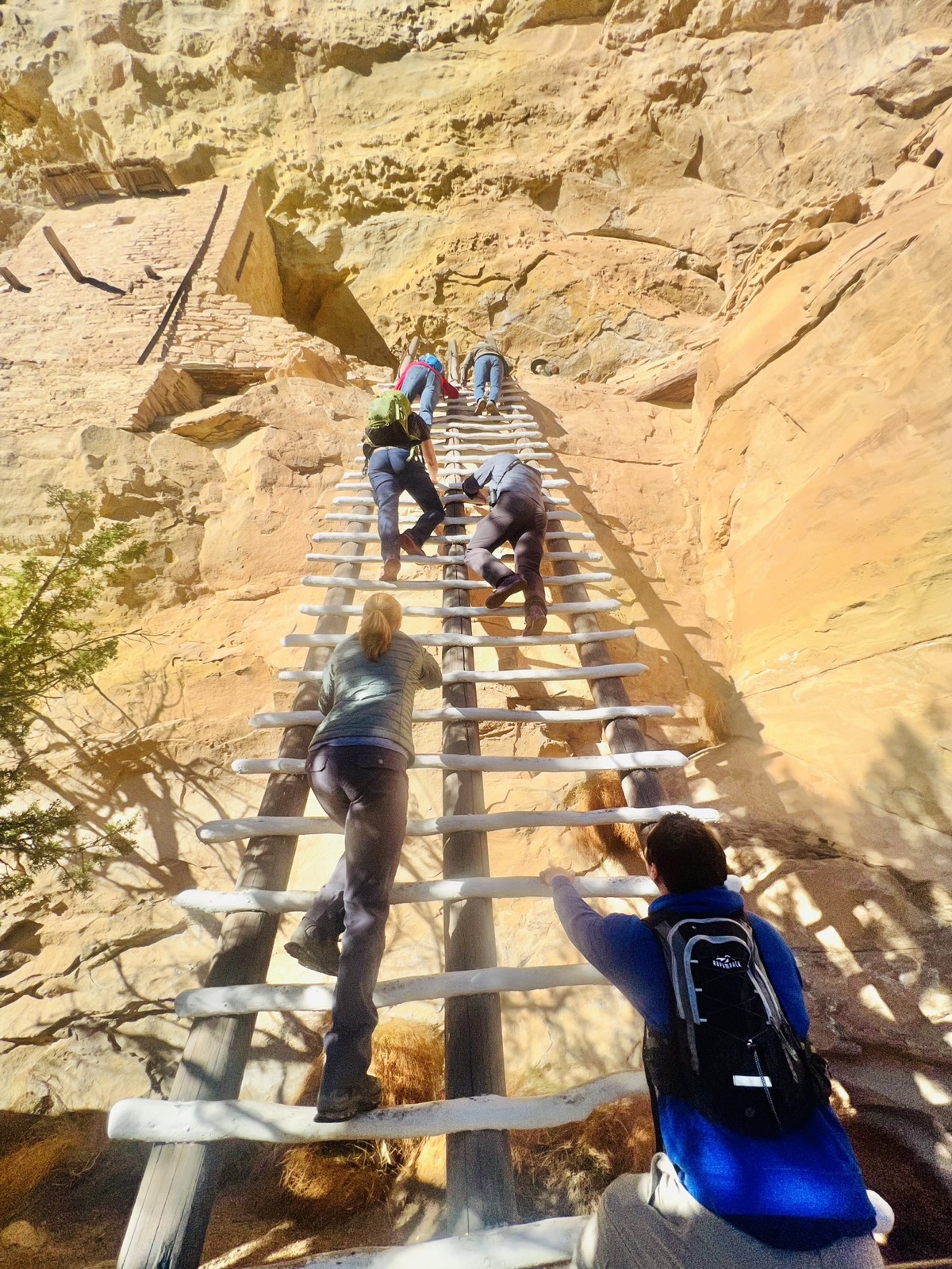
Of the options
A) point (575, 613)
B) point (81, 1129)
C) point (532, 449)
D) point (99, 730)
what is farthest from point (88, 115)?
point (81, 1129)

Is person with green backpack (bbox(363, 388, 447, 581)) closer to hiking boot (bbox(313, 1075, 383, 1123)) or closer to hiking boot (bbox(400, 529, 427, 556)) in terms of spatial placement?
hiking boot (bbox(400, 529, 427, 556))

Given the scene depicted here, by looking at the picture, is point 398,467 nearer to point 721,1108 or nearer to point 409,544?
point 409,544

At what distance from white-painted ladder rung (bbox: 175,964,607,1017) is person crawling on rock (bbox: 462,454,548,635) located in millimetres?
1305

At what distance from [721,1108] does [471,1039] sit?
1.92 ft

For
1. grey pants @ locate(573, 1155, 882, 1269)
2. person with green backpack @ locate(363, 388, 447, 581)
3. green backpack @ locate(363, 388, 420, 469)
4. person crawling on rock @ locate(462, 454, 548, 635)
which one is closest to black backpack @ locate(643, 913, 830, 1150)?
grey pants @ locate(573, 1155, 882, 1269)

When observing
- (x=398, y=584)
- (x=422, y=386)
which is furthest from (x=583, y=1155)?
(x=422, y=386)

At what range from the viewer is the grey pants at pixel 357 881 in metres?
1.18

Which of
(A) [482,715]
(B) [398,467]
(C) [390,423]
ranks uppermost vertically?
(C) [390,423]

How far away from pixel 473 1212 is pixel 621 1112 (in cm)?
90

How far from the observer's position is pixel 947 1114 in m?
1.53

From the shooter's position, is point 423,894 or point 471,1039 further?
point 423,894

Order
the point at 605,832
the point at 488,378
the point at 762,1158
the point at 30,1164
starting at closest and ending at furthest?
the point at 762,1158
the point at 30,1164
the point at 605,832
the point at 488,378

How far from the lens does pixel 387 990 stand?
129 centimetres

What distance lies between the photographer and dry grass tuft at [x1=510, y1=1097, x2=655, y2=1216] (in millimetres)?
1591
